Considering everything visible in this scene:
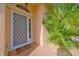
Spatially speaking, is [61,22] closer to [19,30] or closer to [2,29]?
[19,30]

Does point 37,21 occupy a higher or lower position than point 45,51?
higher

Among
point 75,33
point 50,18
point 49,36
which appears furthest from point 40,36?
point 75,33

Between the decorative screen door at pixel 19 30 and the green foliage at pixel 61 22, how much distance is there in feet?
0.66

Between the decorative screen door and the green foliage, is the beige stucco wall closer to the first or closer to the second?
the decorative screen door

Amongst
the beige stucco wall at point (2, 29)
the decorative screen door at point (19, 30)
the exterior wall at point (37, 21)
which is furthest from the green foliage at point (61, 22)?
the beige stucco wall at point (2, 29)

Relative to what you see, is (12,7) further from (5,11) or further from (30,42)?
(30,42)

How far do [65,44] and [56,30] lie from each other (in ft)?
0.58

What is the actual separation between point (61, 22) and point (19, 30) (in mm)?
452

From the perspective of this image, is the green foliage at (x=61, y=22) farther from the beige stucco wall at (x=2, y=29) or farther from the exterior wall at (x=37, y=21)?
the beige stucco wall at (x=2, y=29)

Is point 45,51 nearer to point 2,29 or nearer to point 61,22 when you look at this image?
point 61,22

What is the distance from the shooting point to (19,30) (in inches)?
76.9

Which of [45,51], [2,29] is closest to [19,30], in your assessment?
[2,29]

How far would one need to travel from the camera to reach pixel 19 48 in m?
1.95

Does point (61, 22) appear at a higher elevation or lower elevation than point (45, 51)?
higher
